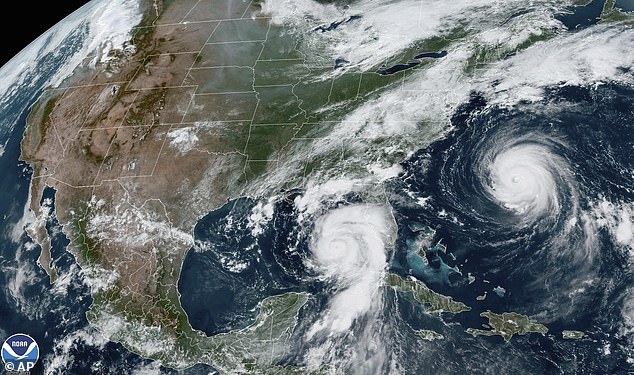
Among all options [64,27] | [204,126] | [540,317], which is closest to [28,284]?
[204,126]

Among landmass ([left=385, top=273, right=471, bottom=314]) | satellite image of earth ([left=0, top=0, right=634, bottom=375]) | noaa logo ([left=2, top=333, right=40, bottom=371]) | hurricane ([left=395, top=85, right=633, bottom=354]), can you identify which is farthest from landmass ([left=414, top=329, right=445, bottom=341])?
noaa logo ([left=2, top=333, right=40, bottom=371])

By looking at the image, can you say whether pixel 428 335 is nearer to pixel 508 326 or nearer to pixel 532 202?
pixel 508 326

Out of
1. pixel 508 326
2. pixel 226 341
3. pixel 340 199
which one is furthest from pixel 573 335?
pixel 226 341

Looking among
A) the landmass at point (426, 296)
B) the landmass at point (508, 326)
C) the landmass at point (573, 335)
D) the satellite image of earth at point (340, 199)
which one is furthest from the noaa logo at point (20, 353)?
the landmass at point (573, 335)

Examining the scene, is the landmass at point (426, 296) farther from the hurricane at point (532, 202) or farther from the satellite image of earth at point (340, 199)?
the hurricane at point (532, 202)

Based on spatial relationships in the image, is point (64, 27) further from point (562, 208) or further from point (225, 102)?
point (562, 208)

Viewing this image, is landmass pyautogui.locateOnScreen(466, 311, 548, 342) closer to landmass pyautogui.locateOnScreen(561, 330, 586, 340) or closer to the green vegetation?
landmass pyautogui.locateOnScreen(561, 330, 586, 340)
